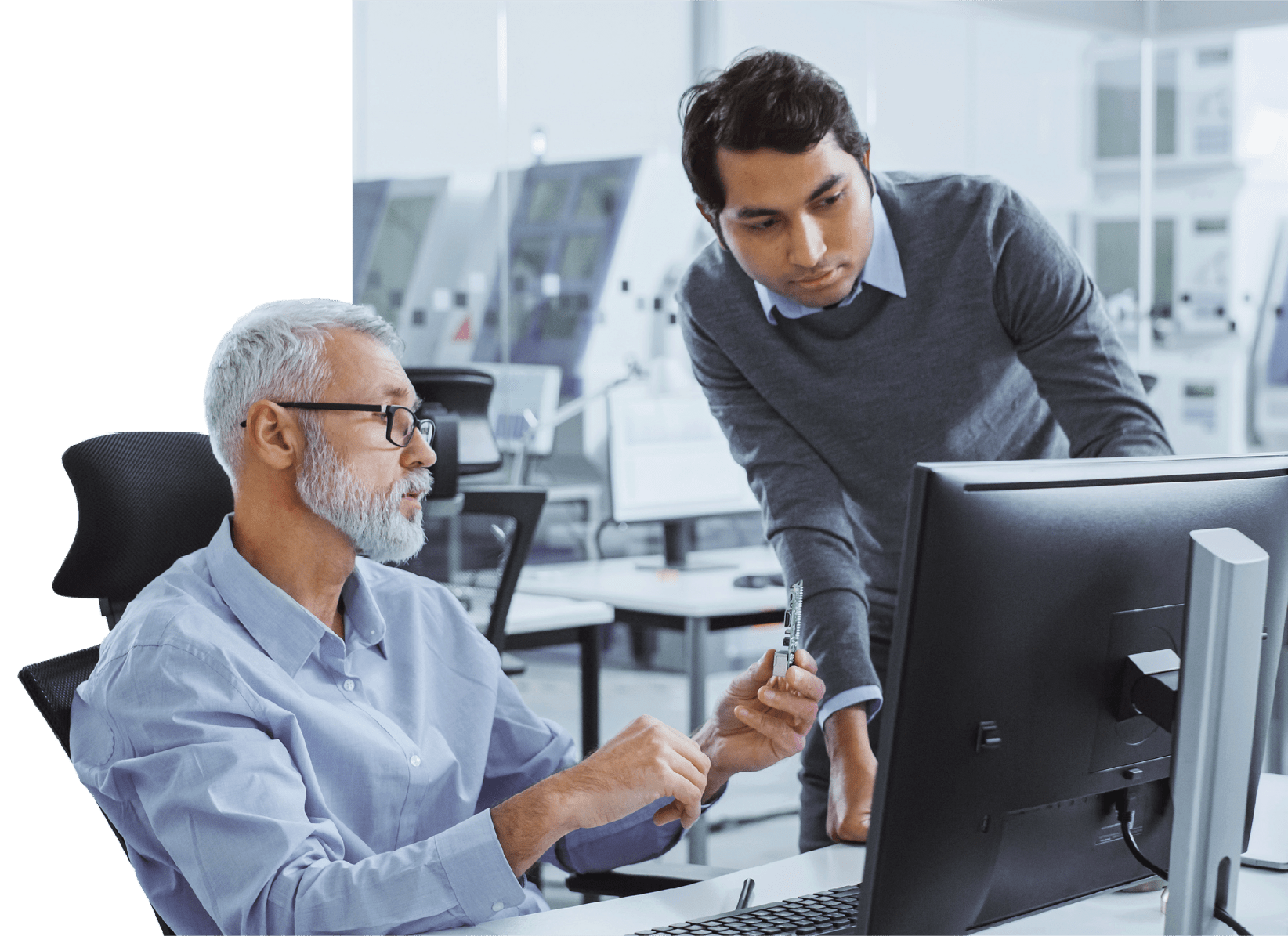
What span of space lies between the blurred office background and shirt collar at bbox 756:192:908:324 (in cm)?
203

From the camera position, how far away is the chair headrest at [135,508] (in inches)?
59.9

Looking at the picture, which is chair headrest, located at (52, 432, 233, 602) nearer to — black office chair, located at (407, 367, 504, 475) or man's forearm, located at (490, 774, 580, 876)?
man's forearm, located at (490, 774, 580, 876)

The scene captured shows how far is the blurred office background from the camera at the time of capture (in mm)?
5109

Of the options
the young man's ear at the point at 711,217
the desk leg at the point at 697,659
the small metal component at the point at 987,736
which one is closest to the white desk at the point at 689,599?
the desk leg at the point at 697,659

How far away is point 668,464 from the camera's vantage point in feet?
12.8

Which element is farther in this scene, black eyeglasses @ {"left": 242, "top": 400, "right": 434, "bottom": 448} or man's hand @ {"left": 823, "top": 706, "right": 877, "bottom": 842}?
black eyeglasses @ {"left": 242, "top": 400, "right": 434, "bottom": 448}

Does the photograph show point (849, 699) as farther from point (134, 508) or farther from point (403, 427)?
point (134, 508)

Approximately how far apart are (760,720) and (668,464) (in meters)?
2.54

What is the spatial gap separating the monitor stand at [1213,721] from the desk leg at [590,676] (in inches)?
102

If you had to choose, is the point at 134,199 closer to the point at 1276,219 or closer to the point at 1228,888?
the point at 1228,888

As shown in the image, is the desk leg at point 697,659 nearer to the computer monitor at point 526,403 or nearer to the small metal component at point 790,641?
the small metal component at point 790,641

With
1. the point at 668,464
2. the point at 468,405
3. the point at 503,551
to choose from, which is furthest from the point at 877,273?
the point at 468,405

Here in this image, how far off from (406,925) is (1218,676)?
0.72 metres

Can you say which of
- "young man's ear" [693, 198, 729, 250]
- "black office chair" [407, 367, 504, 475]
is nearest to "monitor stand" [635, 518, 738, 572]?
"black office chair" [407, 367, 504, 475]
